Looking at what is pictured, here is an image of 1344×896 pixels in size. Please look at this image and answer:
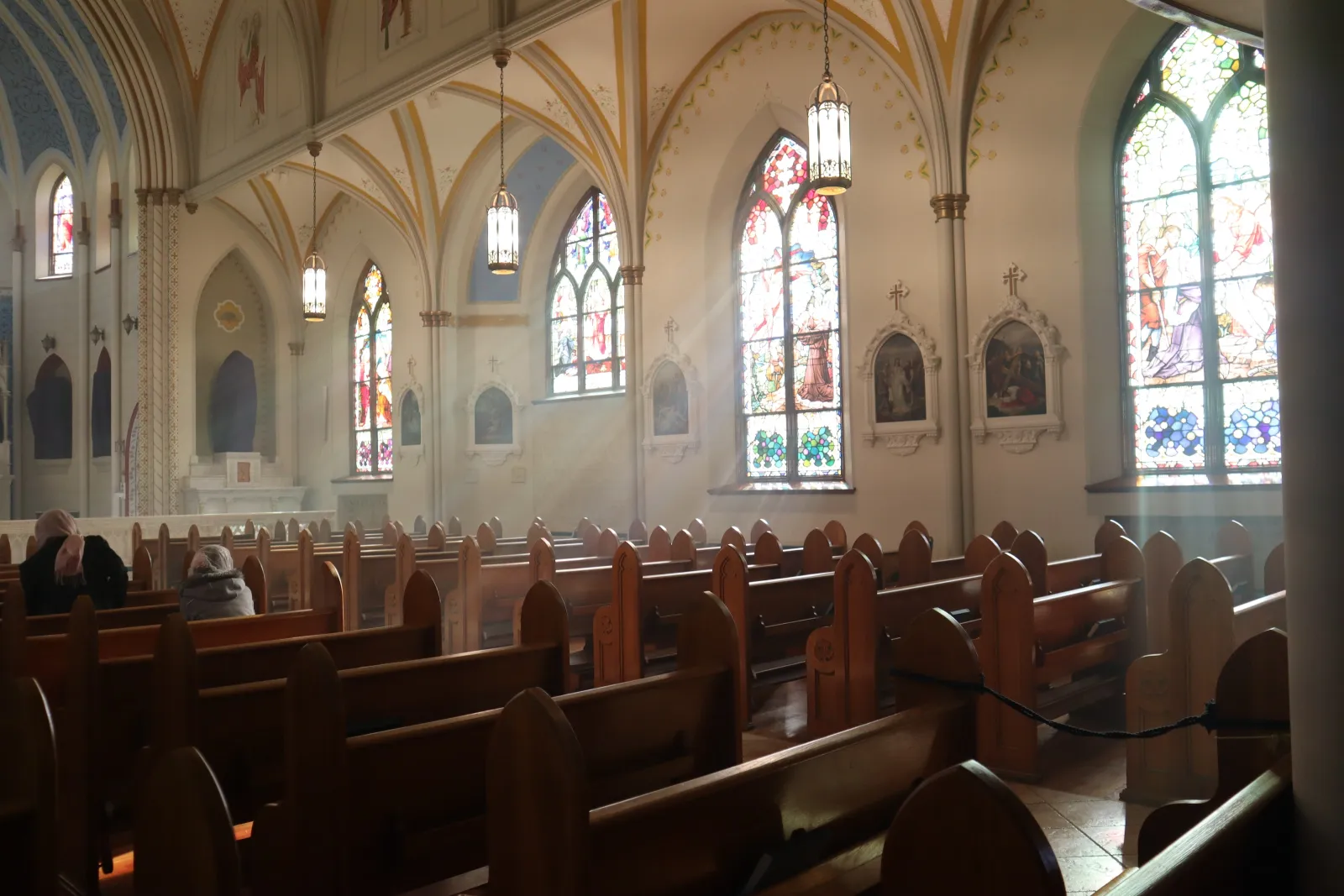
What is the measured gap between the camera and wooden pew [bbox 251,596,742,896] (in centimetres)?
221

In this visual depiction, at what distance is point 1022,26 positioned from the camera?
9102 millimetres

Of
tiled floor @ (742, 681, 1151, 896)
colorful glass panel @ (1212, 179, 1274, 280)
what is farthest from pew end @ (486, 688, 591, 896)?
colorful glass panel @ (1212, 179, 1274, 280)

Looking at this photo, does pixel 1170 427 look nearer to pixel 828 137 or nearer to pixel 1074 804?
pixel 828 137

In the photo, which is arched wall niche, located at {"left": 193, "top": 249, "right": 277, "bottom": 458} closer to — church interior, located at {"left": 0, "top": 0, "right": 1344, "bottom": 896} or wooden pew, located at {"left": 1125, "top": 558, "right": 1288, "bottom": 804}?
church interior, located at {"left": 0, "top": 0, "right": 1344, "bottom": 896}

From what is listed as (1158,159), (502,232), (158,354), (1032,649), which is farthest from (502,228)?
(158,354)

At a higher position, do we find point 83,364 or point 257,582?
point 83,364

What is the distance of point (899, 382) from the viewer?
10.1m

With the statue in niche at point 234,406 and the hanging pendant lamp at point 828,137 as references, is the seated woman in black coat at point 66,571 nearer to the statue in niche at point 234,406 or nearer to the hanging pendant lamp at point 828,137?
the hanging pendant lamp at point 828,137

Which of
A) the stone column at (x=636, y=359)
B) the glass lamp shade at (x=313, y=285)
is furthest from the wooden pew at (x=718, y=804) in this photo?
the glass lamp shade at (x=313, y=285)

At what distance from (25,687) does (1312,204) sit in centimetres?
272

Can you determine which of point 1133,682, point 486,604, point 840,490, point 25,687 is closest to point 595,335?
point 840,490

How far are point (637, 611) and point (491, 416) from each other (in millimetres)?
10645

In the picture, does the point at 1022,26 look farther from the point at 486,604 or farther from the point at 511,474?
the point at 511,474

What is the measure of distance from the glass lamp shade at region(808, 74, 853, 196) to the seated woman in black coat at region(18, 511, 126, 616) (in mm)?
5171
